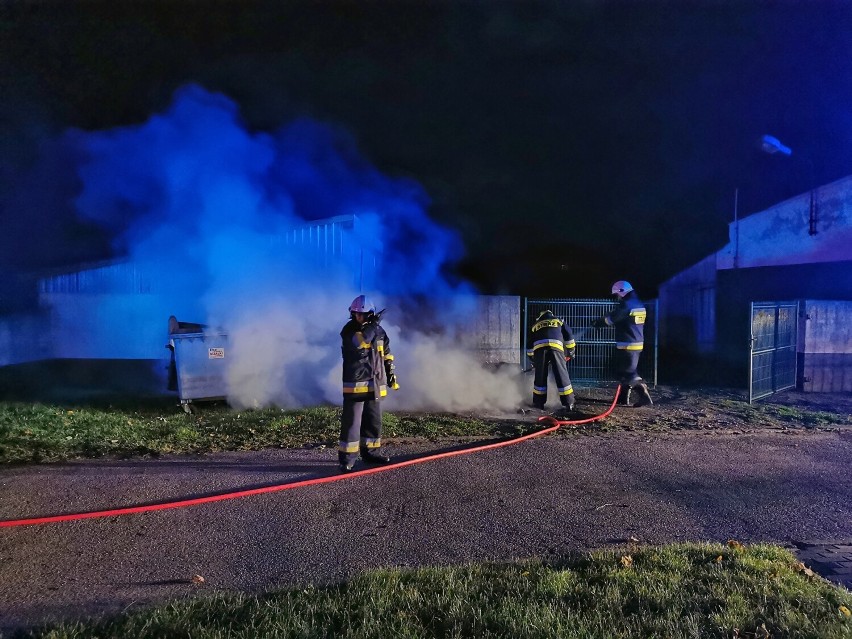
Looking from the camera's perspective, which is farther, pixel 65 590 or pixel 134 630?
pixel 65 590

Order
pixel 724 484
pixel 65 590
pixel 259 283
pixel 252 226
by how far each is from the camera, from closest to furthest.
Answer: pixel 65 590, pixel 724 484, pixel 259 283, pixel 252 226

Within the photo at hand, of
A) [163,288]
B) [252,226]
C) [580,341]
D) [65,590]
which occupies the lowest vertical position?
[65,590]

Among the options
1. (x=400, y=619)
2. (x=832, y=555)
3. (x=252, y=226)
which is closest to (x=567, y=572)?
(x=400, y=619)

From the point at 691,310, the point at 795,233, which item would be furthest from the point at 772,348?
the point at 691,310

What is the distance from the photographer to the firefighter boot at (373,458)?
539 cm

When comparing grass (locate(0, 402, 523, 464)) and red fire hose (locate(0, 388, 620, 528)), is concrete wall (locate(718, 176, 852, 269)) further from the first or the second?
red fire hose (locate(0, 388, 620, 528))

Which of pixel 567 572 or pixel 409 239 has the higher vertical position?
pixel 409 239

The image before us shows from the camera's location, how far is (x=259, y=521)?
4098mm

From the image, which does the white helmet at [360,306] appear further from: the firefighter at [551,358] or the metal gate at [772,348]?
the metal gate at [772,348]

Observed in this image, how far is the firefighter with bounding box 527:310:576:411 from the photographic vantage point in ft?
25.2

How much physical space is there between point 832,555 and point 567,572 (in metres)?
1.90

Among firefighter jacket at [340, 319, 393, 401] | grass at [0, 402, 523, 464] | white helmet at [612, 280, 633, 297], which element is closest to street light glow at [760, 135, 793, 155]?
white helmet at [612, 280, 633, 297]

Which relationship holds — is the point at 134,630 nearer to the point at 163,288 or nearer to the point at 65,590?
the point at 65,590

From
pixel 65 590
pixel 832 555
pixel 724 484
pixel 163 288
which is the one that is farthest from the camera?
pixel 163 288
